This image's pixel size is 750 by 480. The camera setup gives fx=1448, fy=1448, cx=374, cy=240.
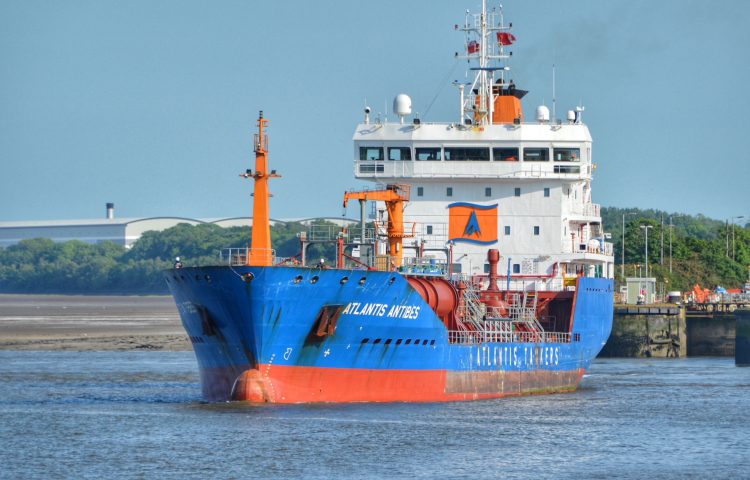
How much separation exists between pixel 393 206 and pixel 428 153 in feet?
19.4

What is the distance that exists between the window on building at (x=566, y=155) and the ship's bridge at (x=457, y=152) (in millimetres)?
234

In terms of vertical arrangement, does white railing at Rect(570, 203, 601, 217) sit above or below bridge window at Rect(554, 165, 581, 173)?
below

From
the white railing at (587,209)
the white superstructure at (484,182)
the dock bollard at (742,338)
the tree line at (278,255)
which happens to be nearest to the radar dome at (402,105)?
the white superstructure at (484,182)

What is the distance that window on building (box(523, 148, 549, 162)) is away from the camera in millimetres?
54219

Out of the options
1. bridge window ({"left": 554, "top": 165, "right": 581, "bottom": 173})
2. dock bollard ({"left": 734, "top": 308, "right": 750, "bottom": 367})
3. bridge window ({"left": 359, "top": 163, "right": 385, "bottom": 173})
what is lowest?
dock bollard ({"left": 734, "top": 308, "right": 750, "bottom": 367})

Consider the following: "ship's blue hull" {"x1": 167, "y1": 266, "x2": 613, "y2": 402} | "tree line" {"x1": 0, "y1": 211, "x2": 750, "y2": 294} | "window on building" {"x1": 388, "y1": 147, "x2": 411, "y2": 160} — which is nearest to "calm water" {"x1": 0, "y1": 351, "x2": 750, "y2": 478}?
"ship's blue hull" {"x1": 167, "y1": 266, "x2": 613, "y2": 402}

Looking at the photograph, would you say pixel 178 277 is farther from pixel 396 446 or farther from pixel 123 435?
pixel 396 446

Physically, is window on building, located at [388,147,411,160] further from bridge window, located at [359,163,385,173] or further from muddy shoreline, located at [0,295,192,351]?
muddy shoreline, located at [0,295,192,351]

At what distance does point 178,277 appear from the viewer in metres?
42.9

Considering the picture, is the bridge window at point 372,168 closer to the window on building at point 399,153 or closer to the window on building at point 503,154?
the window on building at point 399,153

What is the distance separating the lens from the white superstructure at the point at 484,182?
174 feet

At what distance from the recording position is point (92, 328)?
9738 centimetres

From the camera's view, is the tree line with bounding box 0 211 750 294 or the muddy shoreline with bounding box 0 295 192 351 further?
the tree line with bounding box 0 211 750 294

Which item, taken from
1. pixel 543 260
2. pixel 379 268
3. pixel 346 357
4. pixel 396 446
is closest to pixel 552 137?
pixel 543 260
